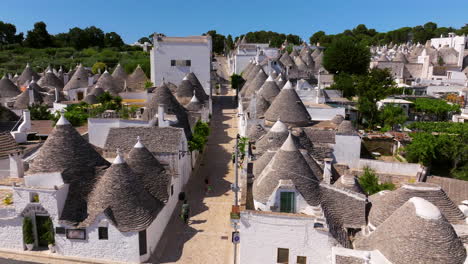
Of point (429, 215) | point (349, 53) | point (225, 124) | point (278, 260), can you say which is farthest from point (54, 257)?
point (349, 53)

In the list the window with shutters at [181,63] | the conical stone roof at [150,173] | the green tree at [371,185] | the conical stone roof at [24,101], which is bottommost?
the green tree at [371,185]

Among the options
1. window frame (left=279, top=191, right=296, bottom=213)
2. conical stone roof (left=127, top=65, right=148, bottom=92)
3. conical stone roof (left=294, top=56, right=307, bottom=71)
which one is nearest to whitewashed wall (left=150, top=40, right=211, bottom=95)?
conical stone roof (left=127, top=65, right=148, bottom=92)

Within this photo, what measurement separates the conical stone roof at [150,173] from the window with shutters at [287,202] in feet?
19.7

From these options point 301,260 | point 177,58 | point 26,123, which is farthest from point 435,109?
point 26,123

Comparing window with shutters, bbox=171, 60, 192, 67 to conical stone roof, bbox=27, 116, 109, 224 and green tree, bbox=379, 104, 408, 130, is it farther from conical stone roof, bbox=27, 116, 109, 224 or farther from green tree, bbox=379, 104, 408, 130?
conical stone roof, bbox=27, 116, 109, 224

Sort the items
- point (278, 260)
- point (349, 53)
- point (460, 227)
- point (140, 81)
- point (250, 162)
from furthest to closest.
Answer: point (349, 53)
point (140, 81)
point (250, 162)
point (278, 260)
point (460, 227)

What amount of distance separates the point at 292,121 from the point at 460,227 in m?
14.9

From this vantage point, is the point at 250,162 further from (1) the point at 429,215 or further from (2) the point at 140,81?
(2) the point at 140,81

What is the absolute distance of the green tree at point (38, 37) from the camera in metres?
99.4

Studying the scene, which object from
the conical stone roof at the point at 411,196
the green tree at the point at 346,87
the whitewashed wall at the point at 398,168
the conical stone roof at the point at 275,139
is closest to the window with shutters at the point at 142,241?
the conical stone roof at the point at 275,139

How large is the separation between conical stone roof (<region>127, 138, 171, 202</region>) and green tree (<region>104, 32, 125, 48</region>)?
103 meters

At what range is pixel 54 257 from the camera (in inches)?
562

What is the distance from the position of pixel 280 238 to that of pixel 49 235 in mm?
9039

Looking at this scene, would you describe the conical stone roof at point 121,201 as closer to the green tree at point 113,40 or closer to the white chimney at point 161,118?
the white chimney at point 161,118
